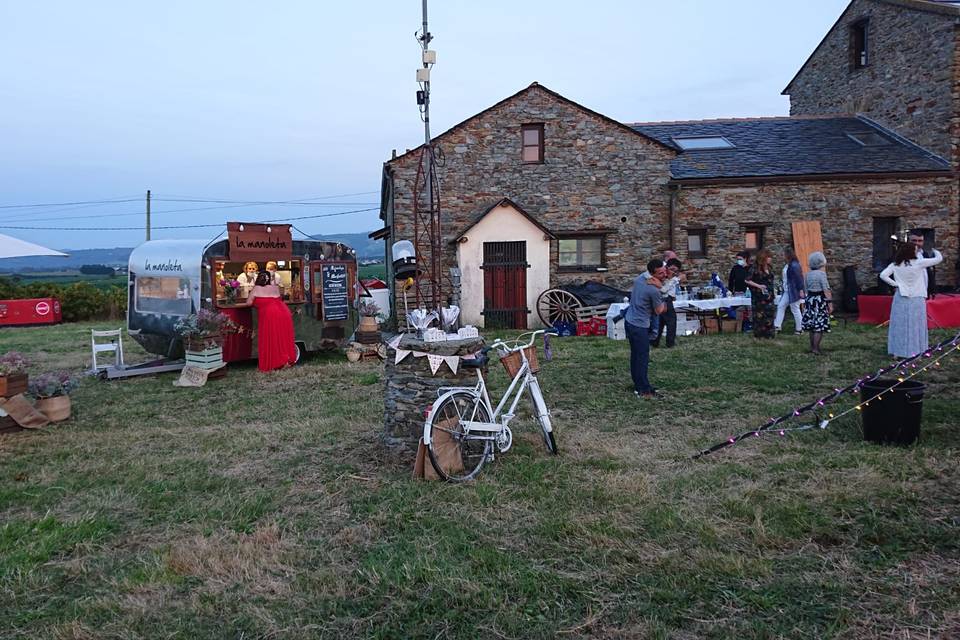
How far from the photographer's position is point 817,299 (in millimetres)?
10492

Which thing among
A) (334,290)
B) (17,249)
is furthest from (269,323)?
(17,249)

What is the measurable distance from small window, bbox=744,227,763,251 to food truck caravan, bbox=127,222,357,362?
1011 centimetres

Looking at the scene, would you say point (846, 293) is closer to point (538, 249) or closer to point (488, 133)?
point (538, 249)

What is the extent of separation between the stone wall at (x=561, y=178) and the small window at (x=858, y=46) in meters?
8.16

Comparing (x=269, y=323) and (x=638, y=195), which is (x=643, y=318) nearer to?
(x=269, y=323)

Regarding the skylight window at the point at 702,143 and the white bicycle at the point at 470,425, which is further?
the skylight window at the point at 702,143

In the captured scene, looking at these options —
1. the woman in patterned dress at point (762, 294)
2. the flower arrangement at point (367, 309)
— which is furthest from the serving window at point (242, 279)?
the woman in patterned dress at point (762, 294)

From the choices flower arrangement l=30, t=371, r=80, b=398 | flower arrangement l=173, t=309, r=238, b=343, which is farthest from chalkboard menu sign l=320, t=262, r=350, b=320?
flower arrangement l=30, t=371, r=80, b=398

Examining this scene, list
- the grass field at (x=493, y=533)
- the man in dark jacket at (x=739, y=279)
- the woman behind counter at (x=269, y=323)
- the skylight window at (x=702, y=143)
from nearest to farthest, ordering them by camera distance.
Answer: the grass field at (x=493, y=533) < the woman behind counter at (x=269, y=323) < the man in dark jacket at (x=739, y=279) < the skylight window at (x=702, y=143)

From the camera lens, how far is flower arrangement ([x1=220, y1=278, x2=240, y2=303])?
36.2 ft

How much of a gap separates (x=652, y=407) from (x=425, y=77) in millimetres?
4357

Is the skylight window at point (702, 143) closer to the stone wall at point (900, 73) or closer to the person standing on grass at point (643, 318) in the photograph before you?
the stone wall at point (900, 73)

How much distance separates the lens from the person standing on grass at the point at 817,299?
10.4 metres

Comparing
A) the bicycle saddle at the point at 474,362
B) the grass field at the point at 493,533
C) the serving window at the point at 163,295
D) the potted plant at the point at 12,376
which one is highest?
the serving window at the point at 163,295
